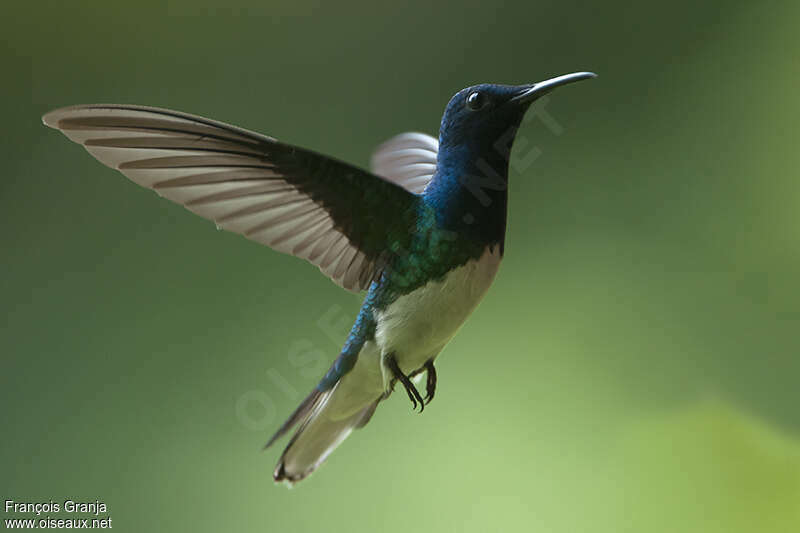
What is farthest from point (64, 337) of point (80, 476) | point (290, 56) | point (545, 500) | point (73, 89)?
point (545, 500)

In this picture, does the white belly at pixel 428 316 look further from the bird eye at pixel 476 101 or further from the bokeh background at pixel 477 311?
the bokeh background at pixel 477 311

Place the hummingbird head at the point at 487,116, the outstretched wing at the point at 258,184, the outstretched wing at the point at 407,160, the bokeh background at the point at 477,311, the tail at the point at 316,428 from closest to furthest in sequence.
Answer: the outstretched wing at the point at 258,184, the hummingbird head at the point at 487,116, the tail at the point at 316,428, the outstretched wing at the point at 407,160, the bokeh background at the point at 477,311

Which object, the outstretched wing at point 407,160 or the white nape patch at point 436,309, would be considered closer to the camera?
the white nape patch at point 436,309

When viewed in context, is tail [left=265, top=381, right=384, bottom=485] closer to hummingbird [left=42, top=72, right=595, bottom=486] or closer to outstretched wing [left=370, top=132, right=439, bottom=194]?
hummingbird [left=42, top=72, right=595, bottom=486]

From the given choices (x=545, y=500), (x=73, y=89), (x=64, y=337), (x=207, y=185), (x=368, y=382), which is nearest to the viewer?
(x=207, y=185)

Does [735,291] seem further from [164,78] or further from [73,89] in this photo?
[73,89]
